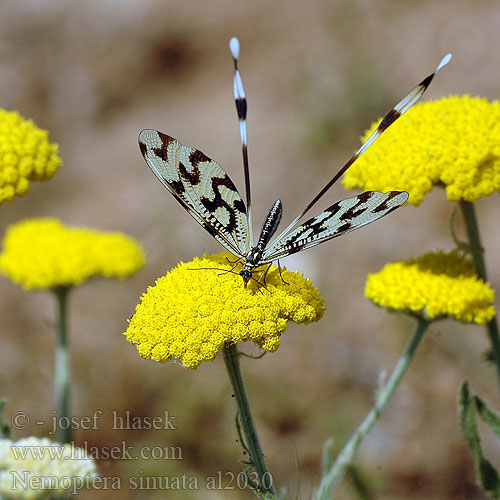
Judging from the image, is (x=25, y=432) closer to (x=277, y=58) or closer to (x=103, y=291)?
(x=103, y=291)

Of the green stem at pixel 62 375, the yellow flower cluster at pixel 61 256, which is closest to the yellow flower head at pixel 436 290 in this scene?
the green stem at pixel 62 375

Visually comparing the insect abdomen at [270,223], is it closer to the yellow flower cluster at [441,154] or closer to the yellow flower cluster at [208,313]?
the yellow flower cluster at [208,313]

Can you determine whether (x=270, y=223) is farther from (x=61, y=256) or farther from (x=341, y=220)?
(x=61, y=256)

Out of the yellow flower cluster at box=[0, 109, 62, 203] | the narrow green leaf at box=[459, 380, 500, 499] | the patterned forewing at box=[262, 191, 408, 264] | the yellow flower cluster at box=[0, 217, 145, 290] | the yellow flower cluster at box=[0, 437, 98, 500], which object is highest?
the yellow flower cluster at box=[0, 109, 62, 203]

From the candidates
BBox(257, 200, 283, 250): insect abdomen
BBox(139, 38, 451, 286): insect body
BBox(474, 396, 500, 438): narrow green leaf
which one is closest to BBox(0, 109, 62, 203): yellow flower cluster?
BBox(139, 38, 451, 286): insect body

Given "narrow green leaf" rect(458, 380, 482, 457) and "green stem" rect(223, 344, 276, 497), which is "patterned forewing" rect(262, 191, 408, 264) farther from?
"narrow green leaf" rect(458, 380, 482, 457)

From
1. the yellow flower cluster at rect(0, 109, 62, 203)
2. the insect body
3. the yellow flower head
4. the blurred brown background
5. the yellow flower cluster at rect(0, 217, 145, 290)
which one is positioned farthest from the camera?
the blurred brown background
